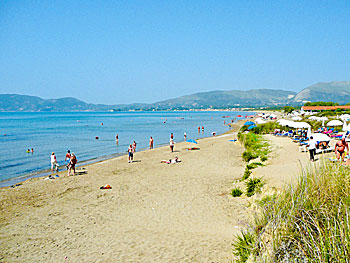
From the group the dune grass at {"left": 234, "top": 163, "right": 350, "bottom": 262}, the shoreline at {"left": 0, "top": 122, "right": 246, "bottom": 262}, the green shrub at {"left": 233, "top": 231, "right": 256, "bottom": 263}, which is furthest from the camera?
the shoreline at {"left": 0, "top": 122, "right": 246, "bottom": 262}

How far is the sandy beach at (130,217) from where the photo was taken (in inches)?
290

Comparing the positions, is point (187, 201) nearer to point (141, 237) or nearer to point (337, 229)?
point (141, 237)

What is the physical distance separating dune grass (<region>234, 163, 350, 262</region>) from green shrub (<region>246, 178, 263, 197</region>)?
16.9 feet

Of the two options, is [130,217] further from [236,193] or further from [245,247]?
[245,247]

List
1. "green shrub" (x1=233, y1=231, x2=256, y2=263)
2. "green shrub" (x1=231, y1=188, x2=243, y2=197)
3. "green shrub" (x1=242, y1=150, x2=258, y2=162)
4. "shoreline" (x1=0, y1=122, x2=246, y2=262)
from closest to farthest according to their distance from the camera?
1. "green shrub" (x1=233, y1=231, x2=256, y2=263)
2. "shoreline" (x1=0, y1=122, x2=246, y2=262)
3. "green shrub" (x1=231, y1=188, x2=243, y2=197)
4. "green shrub" (x1=242, y1=150, x2=258, y2=162)

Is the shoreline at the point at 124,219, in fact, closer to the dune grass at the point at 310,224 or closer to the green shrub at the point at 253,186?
the green shrub at the point at 253,186

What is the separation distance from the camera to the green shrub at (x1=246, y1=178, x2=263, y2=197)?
1064cm

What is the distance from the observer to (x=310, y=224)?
4473 millimetres

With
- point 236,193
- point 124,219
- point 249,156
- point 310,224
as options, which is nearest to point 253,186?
point 236,193

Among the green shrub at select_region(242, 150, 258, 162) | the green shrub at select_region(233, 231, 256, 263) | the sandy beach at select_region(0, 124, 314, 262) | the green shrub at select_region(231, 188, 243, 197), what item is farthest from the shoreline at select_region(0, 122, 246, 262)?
the green shrub at select_region(242, 150, 258, 162)

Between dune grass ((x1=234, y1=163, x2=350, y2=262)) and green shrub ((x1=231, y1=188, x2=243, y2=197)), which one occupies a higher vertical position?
dune grass ((x1=234, y1=163, x2=350, y2=262))

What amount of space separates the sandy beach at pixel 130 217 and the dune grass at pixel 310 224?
1534 mm

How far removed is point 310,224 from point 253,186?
6.52 meters

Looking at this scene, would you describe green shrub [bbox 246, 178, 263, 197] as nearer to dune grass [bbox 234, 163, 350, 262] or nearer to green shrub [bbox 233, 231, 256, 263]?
green shrub [bbox 233, 231, 256, 263]
